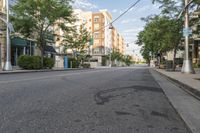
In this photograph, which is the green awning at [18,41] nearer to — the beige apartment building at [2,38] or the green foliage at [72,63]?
the beige apartment building at [2,38]

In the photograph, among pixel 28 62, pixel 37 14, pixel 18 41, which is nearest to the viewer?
pixel 28 62

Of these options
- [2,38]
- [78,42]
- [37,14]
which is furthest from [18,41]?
[78,42]

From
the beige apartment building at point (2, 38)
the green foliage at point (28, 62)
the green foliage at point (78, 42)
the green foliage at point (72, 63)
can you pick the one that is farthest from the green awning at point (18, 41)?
the green foliage at point (78, 42)

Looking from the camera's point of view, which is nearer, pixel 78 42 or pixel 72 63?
pixel 72 63

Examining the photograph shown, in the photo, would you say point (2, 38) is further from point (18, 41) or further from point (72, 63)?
point (72, 63)

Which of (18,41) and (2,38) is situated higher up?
(2,38)

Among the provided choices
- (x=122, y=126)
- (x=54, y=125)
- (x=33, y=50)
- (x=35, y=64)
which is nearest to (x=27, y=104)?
(x=54, y=125)

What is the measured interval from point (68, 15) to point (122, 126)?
36572mm

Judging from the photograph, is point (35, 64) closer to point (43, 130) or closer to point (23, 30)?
point (23, 30)

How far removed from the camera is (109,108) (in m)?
7.39

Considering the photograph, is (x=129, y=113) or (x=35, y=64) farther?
(x=35, y=64)

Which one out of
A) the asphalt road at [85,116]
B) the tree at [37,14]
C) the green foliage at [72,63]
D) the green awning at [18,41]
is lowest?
the asphalt road at [85,116]

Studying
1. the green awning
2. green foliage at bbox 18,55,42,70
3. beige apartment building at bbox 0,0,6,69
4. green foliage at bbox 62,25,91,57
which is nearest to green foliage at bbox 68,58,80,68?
green foliage at bbox 62,25,91,57

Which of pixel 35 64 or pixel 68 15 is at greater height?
pixel 68 15
